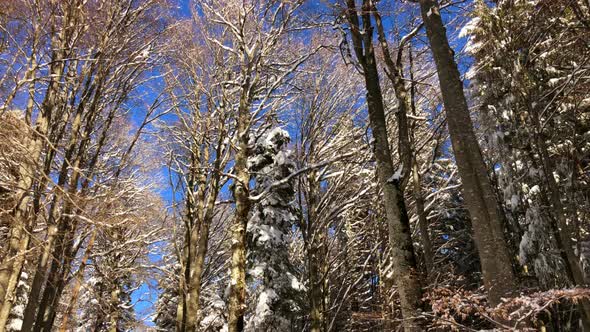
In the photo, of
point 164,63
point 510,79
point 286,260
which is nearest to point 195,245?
point 286,260

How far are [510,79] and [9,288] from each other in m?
12.1

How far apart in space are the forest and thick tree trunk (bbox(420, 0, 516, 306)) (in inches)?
0.9

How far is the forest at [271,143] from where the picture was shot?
19.2ft

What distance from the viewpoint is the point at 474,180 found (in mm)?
3777

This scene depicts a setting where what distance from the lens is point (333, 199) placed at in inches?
451

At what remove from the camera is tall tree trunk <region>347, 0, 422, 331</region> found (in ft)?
14.0

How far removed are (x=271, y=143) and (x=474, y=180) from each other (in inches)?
301

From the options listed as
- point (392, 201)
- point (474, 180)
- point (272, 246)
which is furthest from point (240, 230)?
Result: point (474, 180)

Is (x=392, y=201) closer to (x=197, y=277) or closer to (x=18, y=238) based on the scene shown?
(x=197, y=277)

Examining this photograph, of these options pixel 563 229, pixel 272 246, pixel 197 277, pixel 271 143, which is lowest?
pixel 197 277

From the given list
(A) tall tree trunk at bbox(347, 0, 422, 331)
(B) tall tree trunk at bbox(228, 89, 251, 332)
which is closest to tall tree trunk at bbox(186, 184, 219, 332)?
(B) tall tree trunk at bbox(228, 89, 251, 332)

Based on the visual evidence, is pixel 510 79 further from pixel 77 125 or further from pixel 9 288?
pixel 9 288

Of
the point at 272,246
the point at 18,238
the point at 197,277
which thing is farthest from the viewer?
the point at 272,246

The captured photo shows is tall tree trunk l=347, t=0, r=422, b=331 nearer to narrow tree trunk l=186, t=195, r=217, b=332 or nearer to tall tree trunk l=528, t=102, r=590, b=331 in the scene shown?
narrow tree trunk l=186, t=195, r=217, b=332
